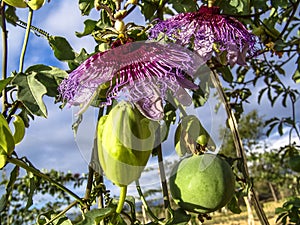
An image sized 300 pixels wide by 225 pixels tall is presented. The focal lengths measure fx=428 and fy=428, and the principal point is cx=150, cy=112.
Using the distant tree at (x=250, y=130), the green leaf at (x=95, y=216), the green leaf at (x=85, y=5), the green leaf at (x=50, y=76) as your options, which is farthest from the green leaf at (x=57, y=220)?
the distant tree at (x=250, y=130)

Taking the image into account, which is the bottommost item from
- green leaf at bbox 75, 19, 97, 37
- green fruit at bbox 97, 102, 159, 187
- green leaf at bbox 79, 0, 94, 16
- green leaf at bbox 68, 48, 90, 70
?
green fruit at bbox 97, 102, 159, 187

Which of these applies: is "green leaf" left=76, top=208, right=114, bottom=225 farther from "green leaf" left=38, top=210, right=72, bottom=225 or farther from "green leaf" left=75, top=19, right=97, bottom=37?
"green leaf" left=75, top=19, right=97, bottom=37

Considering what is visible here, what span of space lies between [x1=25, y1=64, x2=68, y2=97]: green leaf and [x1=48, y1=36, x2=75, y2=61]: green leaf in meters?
0.03

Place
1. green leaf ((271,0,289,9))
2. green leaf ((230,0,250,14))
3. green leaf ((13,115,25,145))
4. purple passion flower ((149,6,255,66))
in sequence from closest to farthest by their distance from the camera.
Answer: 1. green leaf ((13,115,25,145))
2. purple passion flower ((149,6,255,66))
3. green leaf ((230,0,250,14))
4. green leaf ((271,0,289,9))

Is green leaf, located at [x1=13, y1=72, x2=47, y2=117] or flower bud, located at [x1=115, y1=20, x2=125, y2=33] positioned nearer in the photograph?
flower bud, located at [x1=115, y1=20, x2=125, y2=33]

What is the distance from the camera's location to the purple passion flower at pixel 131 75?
21.5 inches

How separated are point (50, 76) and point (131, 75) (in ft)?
0.75

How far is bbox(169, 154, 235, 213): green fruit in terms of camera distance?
0.69 metres

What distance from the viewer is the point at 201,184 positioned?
2.27ft

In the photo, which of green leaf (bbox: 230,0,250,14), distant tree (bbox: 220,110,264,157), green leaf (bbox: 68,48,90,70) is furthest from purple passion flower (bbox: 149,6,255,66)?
distant tree (bbox: 220,110,264,157)

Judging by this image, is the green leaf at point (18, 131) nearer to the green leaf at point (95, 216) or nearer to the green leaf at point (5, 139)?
the green leaf at point (5, 139)

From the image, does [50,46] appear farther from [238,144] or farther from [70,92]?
[238,144]

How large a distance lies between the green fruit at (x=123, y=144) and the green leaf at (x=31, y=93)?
7.7 inches

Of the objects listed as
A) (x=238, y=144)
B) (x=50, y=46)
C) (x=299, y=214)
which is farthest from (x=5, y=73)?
(x=299, y=214)
